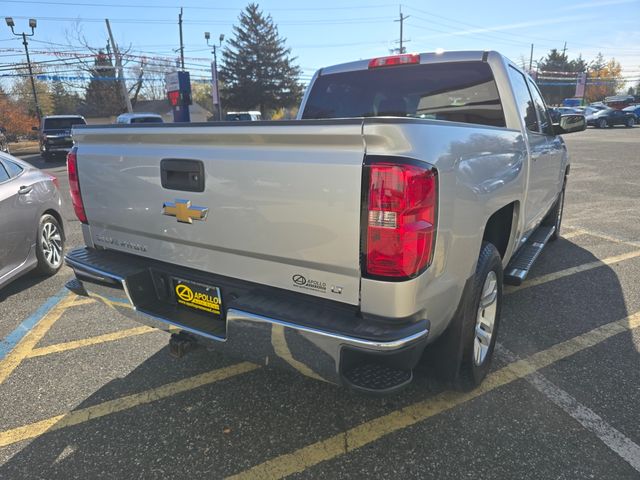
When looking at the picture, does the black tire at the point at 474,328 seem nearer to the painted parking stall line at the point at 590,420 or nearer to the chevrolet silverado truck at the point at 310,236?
the chevrolet silverado truck at the point at 310,236

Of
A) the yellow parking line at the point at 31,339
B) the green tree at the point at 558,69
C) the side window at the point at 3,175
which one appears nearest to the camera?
the yellow parking line at the point at 31,339

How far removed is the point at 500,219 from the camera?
3.10m

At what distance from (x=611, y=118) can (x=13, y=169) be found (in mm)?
38518

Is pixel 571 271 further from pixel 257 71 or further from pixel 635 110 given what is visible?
pixel 257 71

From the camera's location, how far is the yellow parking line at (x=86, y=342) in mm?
3363

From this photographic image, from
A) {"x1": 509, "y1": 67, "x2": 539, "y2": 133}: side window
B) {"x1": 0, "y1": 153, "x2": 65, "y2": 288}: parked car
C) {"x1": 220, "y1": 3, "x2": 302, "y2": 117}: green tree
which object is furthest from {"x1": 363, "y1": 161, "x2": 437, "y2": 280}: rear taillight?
{"x1": 220, "y1": 3, "x2": 302, "y2": 117}: green tree

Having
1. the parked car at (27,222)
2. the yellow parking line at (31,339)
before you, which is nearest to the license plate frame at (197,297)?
the yellow parking line at (31,339)

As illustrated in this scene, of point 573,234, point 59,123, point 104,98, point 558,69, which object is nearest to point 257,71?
point 104,98

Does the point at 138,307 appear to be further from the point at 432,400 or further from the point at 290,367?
the point at 432,400

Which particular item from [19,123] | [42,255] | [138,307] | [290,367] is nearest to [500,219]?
[290,367]

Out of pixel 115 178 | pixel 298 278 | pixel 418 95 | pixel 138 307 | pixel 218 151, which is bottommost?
pixel 138 307

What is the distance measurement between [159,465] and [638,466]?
7.65ft

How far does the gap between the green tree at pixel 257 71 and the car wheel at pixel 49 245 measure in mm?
48616

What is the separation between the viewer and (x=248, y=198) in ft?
6.98
